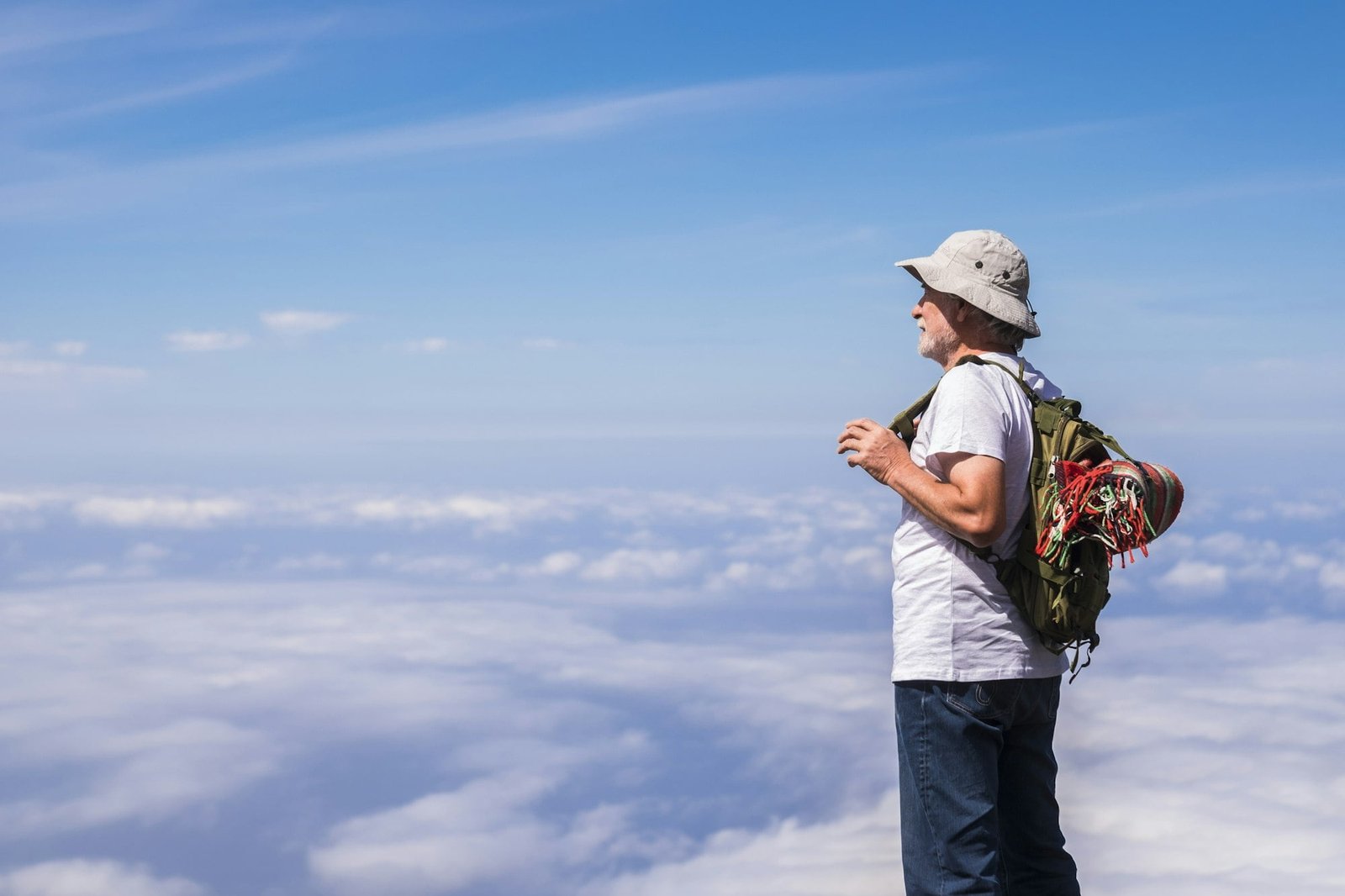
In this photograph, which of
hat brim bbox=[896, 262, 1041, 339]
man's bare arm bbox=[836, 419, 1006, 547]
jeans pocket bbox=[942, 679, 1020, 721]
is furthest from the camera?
hat brim bbox=[896, 262, 1041, 339]

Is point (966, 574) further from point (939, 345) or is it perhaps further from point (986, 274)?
point (986, 274)

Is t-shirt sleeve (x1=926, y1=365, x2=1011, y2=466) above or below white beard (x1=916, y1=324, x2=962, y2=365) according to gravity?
below

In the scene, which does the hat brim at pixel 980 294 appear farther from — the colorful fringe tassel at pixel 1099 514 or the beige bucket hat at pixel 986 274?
the colorful fringe tassel at pixel 1099 514

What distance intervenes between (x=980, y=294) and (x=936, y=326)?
214 mm

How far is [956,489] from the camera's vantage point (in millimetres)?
4234

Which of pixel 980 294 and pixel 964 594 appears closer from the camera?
pixel 964 594

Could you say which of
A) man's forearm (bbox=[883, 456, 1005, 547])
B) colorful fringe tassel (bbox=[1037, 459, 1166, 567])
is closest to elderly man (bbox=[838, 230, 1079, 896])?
man's forearm (bbox=[883, 456, 1005, 547])

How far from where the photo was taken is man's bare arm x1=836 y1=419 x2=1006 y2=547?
4.19 meters

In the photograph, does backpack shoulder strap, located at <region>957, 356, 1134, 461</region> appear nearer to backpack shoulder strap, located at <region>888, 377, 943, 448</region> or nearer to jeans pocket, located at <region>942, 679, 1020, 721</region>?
backpack shoulder strap, located at <region>888, 377, 943, 448</region>

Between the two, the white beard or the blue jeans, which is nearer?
the blue jeans

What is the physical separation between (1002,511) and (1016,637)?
48 centimetres

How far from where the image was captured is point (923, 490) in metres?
4.29

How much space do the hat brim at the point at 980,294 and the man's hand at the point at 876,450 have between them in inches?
22.2

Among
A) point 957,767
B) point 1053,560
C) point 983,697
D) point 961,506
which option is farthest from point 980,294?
point 957,767
